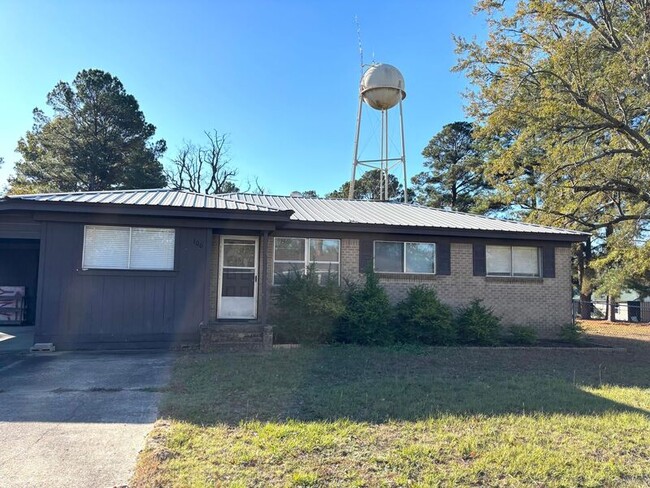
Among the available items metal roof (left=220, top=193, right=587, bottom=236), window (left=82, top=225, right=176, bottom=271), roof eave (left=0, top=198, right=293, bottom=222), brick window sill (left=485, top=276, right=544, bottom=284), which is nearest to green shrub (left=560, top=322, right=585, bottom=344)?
brick window sill (left=485, top=276, right=544, bottom=284)

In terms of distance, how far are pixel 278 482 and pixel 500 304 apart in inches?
396

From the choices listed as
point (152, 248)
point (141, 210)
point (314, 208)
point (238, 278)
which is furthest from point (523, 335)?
point (141, 210)

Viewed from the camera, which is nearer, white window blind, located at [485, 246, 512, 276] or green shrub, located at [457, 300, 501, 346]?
green shrub, located at [457, 300, 501, 346]

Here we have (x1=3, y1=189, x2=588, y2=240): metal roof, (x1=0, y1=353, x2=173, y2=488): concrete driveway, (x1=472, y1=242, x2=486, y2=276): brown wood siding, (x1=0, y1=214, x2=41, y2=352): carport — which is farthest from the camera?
(x1=0, y1=214, x2=41, y2=352): carport

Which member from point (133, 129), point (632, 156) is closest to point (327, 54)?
point (632, 156)

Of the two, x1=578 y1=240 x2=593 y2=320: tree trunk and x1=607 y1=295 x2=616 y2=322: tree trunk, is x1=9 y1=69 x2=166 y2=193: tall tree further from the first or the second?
x1=607 y1=295 x2=616 y2=322: tree trunk

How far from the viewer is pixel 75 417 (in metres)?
4.81

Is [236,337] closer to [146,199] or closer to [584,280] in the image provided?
[146,199]

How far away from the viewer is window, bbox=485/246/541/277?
1215cm

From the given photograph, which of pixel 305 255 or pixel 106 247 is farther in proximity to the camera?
pixel 305 255

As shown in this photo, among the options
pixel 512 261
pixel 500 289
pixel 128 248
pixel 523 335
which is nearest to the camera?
pixel 128 248

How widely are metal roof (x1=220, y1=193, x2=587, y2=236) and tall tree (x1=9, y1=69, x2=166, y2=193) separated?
1666cm

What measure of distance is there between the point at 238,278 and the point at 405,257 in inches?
172

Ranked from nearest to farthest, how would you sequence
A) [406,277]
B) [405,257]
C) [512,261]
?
[406,277], [405,257], [512,261]
